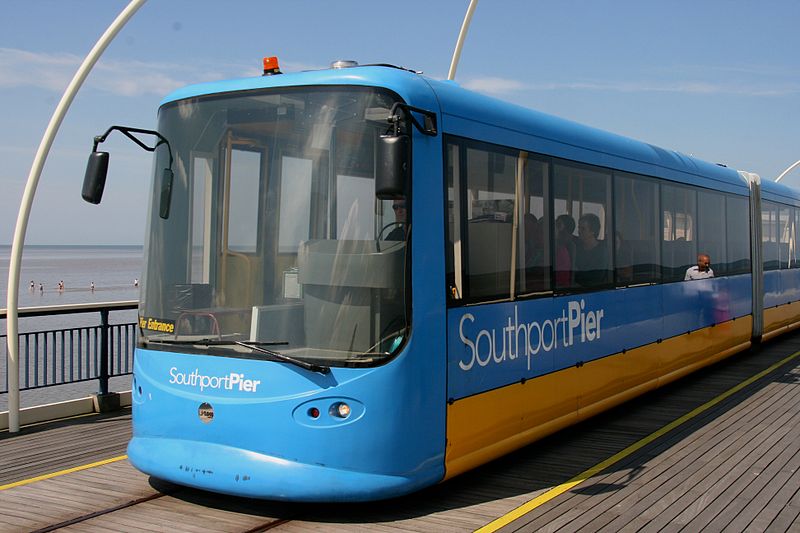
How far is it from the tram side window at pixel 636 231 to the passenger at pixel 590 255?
0.42 meters

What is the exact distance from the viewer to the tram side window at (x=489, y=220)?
6918mm

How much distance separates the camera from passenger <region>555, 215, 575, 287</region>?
8.32 meters

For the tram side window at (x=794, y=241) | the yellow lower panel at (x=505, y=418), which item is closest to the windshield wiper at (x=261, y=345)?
the yellow lower panel at (x=505, y=418)

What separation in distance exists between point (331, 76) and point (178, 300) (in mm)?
1921

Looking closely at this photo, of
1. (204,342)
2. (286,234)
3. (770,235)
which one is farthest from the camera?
(770,235)

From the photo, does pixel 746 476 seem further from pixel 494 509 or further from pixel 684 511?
pixel 494 509

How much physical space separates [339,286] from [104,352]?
18.9 ft

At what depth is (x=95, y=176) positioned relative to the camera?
6.81m

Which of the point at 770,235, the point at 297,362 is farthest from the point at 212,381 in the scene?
the point at 770,235

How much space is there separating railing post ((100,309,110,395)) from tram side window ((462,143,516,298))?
18.2ft

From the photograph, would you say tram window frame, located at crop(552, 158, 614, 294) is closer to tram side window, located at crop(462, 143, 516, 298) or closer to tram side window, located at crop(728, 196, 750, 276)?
tram side window, located at crop(462, 143, 516, 298)

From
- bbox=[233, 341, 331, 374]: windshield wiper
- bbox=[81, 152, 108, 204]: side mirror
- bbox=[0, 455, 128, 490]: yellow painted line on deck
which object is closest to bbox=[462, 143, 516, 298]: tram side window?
bbox=[233, 341, 331, 374]: windshield wiper

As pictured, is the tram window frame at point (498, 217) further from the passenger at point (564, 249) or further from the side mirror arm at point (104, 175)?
the side mirror arm at point (104, 175)

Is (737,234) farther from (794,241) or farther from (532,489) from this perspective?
(532,489)
